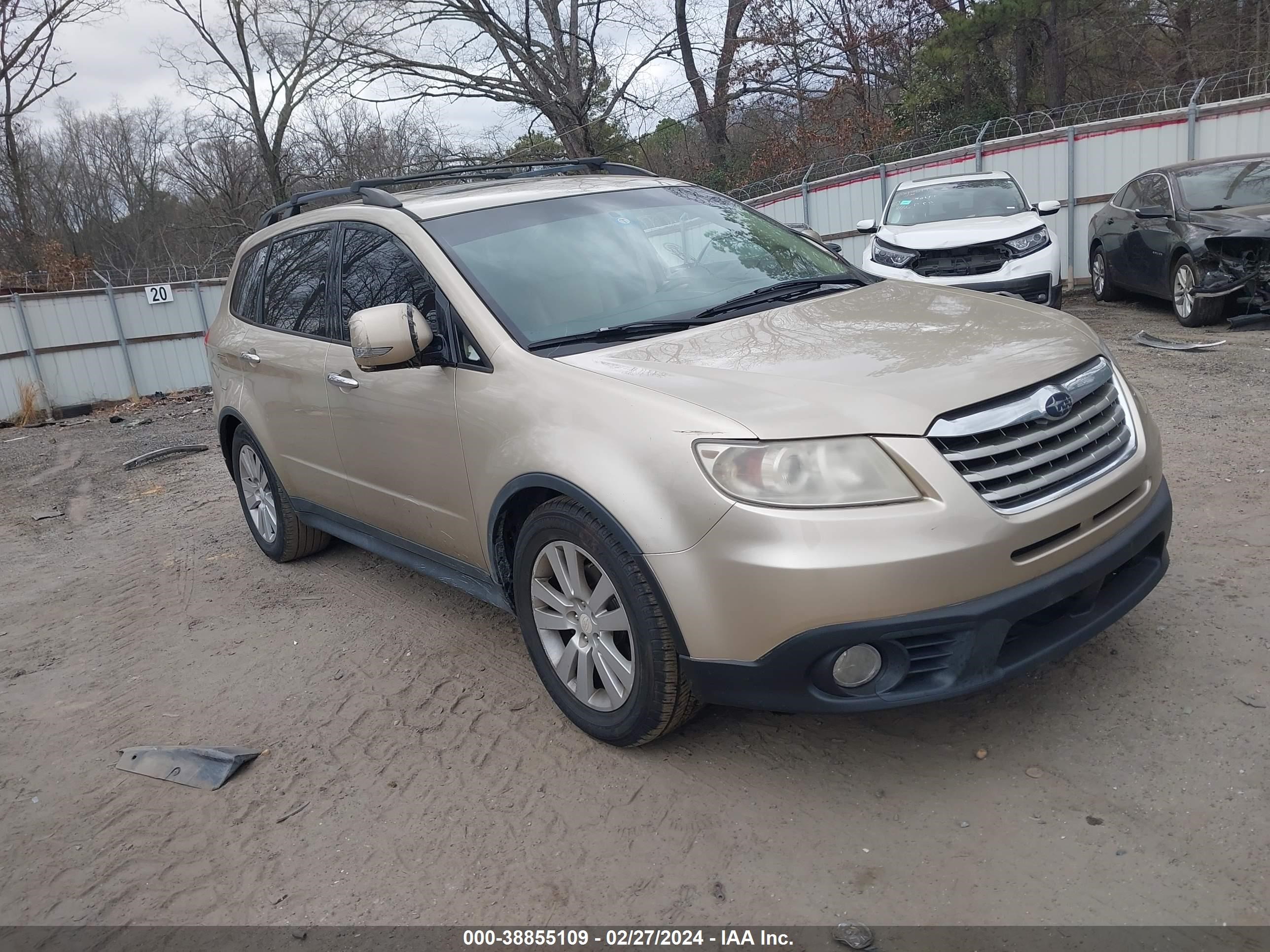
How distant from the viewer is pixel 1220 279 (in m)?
8.91

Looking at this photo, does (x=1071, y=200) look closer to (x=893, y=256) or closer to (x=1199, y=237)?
(x=1199, y=237)

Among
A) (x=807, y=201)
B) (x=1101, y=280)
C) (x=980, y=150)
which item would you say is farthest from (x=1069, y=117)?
(x=807, y=201)

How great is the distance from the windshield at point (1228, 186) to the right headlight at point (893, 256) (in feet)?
8.69

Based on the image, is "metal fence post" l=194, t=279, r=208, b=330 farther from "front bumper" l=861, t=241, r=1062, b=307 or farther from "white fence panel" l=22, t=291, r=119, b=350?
"front bumper" l=861, t=241, r=1062, b=307

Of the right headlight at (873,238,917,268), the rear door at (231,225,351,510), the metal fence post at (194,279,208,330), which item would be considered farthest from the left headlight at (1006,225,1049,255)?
the metal fence post at (194,279,208,330)

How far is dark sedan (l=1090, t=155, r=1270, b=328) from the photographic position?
878 centimetres

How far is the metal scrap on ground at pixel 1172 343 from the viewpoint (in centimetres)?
822

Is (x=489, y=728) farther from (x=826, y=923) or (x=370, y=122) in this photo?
(x=370, y=122)

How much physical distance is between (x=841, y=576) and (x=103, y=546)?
5825mm

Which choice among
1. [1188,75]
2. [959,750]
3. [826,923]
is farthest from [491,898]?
[1188,75]

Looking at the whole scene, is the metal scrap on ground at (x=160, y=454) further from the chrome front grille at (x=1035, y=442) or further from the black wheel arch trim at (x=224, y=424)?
the chrome front grille at (x=1035, y=442)

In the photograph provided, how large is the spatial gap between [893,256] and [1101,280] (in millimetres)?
3397

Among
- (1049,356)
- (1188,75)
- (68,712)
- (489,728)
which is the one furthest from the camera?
(1188,75)

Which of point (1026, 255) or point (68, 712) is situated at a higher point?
point (1026, 255)
